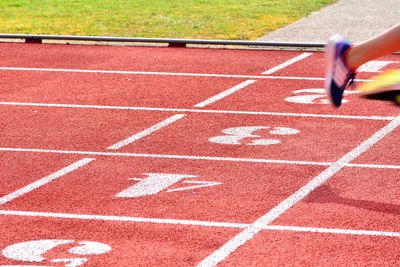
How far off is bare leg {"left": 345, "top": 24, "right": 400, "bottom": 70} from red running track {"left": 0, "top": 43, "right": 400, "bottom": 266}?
1.11 meters

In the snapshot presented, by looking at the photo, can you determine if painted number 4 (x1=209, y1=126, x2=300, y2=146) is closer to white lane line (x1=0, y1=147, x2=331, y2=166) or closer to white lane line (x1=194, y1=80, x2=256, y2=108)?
white lane line (x1=0, y1=147, x2=331, y2=166)

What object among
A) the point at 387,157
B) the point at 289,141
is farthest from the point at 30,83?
the point at 387,157

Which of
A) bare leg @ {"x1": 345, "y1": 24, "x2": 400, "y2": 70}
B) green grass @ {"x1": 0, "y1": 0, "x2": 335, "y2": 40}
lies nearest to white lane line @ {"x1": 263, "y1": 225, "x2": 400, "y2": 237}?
bare leg @ {"x1": 345, "y1": 24, "x2": 400, "y2": 70}

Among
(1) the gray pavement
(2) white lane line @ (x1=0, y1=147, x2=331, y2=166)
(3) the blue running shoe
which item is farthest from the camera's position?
(1) the gray pavement

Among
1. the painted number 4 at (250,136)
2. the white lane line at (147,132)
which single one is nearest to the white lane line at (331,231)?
the painted number 4 at (250,136)

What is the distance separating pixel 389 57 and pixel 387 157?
19.6ft

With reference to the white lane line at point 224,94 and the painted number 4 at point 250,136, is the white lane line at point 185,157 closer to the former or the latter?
the painted number 4 at point 250,136

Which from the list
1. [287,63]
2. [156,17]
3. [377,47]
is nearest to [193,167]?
[377,47]

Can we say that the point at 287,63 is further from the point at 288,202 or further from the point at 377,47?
the point at 377,47

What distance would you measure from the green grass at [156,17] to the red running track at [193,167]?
10.6 feet

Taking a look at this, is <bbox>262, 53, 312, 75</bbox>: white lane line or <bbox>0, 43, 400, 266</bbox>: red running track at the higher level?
<bbox>0, 43, 400, 266</bbox>: red running track

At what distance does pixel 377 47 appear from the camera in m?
6.71

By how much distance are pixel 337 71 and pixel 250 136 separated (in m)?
3.05

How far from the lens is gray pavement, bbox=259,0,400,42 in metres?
17.1
